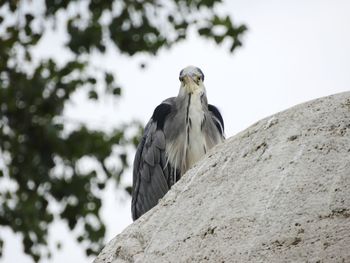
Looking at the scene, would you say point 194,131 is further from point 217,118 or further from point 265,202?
point 265,202

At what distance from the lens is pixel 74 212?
388 inches

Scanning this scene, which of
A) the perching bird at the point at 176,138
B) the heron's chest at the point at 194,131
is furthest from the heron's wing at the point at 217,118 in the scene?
the heron's chest at the point at 194,131

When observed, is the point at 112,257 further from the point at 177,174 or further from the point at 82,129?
the point at 82,129

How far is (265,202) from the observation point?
4.60 m

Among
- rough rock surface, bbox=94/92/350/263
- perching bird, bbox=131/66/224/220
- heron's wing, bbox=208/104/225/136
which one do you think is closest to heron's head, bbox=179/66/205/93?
perching bird, bbox=131/66/224/220

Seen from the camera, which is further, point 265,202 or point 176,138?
point 176,138

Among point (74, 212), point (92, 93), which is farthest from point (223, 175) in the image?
point (92, 93)

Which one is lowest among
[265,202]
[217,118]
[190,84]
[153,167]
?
[265,202]

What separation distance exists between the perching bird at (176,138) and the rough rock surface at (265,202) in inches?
118

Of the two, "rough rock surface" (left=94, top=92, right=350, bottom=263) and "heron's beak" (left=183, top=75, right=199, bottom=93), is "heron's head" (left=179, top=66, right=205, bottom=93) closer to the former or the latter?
"heron's beak" (left=183, top=75, right=199, bottom=93)

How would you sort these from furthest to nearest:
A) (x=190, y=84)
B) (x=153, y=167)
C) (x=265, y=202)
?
(x=153, y=167), (x=190, y=84), (x=265, y=202)

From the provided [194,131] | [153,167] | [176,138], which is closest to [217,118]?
[194,131]

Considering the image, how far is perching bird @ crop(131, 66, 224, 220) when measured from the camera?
27.3ft

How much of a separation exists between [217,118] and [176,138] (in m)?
0.39
